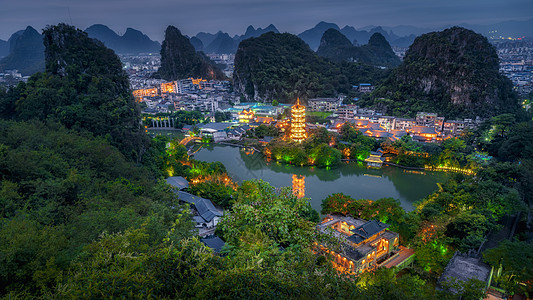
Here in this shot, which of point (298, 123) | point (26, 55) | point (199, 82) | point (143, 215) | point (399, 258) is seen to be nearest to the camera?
point (143, 215)

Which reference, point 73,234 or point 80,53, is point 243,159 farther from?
point 73,234

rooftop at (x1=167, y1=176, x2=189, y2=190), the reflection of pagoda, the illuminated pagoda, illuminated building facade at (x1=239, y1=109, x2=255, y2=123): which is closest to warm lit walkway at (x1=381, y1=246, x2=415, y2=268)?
the reflection of pagoda

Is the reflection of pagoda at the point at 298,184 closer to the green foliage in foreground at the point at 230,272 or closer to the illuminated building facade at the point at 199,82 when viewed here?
the green foliage in foreground at the point at 230,272

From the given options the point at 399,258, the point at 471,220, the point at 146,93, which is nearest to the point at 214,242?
the point at 399,258

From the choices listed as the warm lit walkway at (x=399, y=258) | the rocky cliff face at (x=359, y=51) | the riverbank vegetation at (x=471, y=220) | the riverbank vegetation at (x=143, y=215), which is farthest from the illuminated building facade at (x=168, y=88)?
the warm lit walkway at (x=399, y=258)

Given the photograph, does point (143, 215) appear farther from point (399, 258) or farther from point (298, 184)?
point (298, 184)

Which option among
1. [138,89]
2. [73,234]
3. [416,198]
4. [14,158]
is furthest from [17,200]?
[138,89]

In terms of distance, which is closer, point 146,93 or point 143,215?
point 143,215
